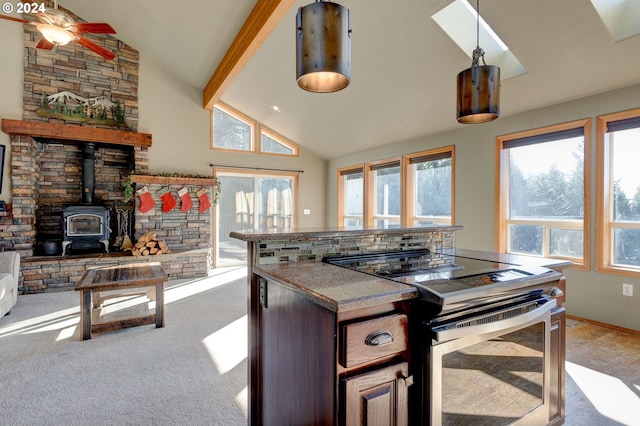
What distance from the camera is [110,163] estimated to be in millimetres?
5738

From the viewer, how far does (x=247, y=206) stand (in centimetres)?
675

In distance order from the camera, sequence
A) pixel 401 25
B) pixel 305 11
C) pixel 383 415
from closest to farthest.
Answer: pixel 383 415 < pixel 305 11 < pixel 401 25

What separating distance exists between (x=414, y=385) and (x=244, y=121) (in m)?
6.30

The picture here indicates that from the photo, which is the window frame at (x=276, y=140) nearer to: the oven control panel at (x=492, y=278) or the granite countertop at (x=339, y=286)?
the granite countertop at (x=339, y=286)

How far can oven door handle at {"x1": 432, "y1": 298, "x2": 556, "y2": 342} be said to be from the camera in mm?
1189

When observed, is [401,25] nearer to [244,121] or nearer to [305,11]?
[305,11]

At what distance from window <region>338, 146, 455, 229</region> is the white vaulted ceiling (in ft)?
1.48

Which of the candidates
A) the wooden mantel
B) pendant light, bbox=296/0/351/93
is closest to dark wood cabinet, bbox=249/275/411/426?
pendant light, bbox=296/0/351/93

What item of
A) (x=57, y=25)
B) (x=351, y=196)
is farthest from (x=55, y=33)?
(x=351, y=196)

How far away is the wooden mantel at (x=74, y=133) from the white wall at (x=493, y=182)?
163 inches

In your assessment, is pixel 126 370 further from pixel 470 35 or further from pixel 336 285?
pixel 470 35

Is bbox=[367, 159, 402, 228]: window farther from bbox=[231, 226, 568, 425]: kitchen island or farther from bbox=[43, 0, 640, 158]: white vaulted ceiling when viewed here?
bbox=[231, 226, 568, 425]: kitchen island

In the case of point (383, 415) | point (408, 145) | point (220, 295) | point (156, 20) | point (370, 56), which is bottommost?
point (220, 295)

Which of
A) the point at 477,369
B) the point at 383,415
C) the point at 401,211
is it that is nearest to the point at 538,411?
the point at 477,369
